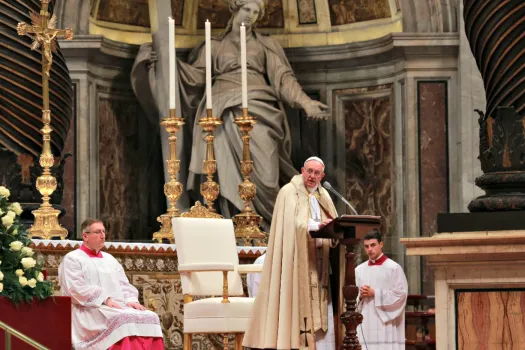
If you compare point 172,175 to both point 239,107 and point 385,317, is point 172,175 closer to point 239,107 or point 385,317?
point 385,317

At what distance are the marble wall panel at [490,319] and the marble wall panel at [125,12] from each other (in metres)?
5.65

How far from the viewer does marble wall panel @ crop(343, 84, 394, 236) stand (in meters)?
13.4

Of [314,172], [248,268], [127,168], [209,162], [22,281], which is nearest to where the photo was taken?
[22,281]

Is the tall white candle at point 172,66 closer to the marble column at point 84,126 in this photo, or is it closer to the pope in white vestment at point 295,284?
the pope in white vestment at point 295,284

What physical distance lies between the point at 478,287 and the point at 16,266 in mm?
2521

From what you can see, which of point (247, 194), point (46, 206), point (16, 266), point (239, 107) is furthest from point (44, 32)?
point (16, 266)

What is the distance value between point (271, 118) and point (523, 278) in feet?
15.3

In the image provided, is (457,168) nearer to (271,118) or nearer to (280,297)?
(271,118)

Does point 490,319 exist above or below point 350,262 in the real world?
below

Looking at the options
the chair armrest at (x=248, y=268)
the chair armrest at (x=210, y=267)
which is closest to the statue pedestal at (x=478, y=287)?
the chair armrest at (x=210, y=267)

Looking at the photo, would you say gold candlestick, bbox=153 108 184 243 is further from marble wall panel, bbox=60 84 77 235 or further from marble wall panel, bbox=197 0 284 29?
marble wall panel, bbox=197 0 284 29

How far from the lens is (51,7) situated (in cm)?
1127

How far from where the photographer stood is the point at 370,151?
13.5 meters

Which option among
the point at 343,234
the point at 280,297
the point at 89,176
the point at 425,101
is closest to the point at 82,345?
the point at 280,297
